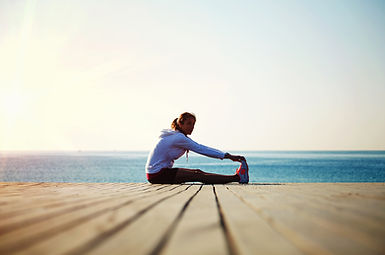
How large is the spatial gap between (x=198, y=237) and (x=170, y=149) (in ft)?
10.6

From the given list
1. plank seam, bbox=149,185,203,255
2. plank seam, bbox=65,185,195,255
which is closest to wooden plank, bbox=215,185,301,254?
plank seam, bbox=149,185,203,255

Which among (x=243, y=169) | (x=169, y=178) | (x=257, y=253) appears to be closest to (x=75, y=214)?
(x=257, y=253)

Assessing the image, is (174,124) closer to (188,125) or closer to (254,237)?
(188,125)

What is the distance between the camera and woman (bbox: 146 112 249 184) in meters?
4.07

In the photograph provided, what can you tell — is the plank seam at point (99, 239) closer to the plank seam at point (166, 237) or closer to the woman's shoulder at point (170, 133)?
the plank seam at point (166, 237)

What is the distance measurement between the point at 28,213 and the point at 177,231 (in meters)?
0.89

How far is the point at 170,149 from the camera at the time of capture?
4148 millimetres

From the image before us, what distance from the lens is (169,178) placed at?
4.17 m

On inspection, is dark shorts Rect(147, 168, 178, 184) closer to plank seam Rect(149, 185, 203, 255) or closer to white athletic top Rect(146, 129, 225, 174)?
white athletic top Rect(146, 129, 225, 174)

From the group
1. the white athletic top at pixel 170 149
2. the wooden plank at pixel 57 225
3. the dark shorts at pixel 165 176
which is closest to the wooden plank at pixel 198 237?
the wooden plank at pixel 57 225

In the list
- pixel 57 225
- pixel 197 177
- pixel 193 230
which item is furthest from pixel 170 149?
pixel 193 230

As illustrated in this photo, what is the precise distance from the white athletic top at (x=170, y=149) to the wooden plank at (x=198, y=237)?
2.70m

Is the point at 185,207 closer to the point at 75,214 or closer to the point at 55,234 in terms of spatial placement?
the point at 75,214

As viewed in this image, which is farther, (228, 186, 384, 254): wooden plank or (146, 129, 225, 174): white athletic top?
(146, 129, 225, 174): white athletic top
